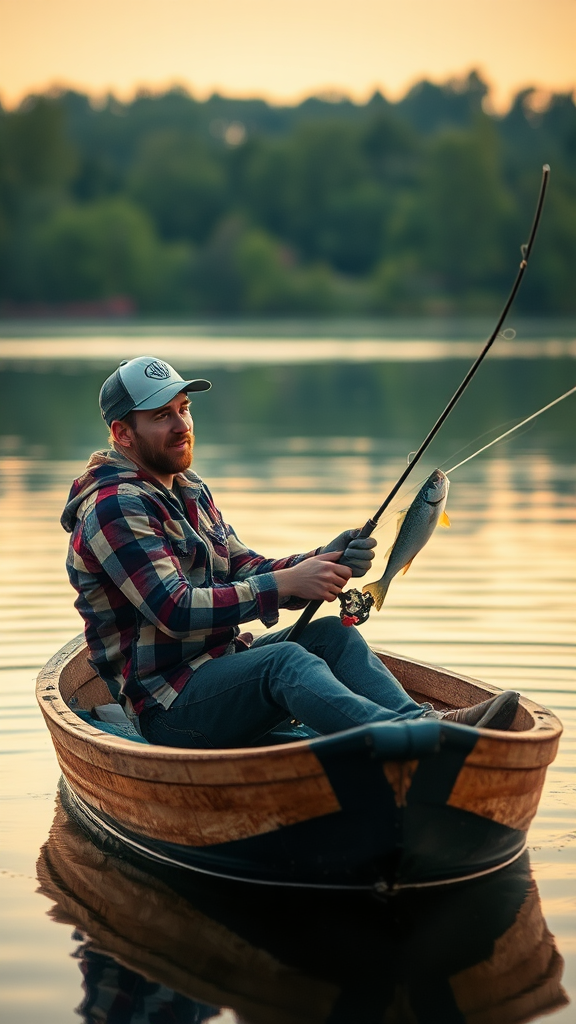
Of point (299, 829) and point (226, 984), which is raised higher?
point (299, 829)

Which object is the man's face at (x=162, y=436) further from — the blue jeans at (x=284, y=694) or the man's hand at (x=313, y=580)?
the blue jeans at (x=284, y=694)

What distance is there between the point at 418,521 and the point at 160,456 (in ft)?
2.97

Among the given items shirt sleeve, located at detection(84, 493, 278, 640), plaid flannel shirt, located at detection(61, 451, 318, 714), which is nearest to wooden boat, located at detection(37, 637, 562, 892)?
plaid flannel shirt, located at detection(61, 451, 318, 714)

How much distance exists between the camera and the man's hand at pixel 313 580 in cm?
521

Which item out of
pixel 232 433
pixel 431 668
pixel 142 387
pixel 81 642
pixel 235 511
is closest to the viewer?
pixel 142 387

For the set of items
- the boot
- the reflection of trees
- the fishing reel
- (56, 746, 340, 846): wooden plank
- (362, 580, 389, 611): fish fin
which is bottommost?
the reflection of trees

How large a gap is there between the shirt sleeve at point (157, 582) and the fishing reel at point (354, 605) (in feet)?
1.33

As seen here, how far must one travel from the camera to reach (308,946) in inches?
188

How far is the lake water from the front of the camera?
4.52m

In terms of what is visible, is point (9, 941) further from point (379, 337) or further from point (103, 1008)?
point (379, 337)

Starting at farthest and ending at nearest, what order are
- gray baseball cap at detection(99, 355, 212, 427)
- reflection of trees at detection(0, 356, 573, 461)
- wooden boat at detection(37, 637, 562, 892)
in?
reflection of trees at detection(0, 356, 573, 461)
gray baseball cap at detection(99, 355, 212, 427)
wooden boat at detection(37, 637, 562, 892)

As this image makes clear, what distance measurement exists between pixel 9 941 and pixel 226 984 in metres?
0.74

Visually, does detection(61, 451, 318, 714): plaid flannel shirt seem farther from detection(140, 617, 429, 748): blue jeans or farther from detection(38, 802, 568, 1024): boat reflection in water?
detection(38, 802, 568, 1024): boat reflection in water

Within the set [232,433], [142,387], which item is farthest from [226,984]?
[232,433]
